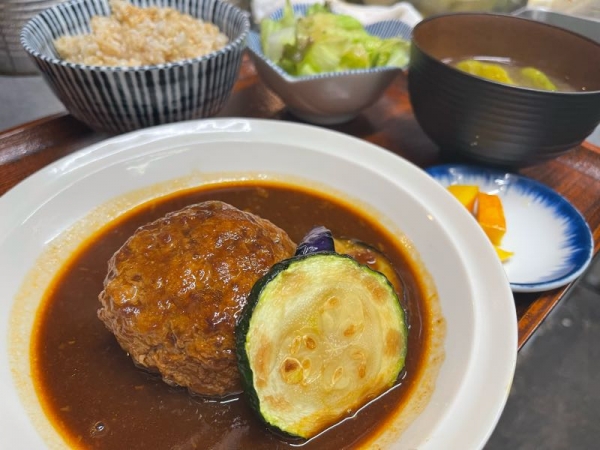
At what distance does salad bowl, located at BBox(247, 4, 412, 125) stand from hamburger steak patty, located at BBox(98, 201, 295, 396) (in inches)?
50.2

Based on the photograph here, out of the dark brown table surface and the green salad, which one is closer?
the dark brown table surface

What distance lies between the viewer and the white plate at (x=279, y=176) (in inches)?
57.2

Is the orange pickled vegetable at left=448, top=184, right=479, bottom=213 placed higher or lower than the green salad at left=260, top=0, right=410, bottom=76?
lower

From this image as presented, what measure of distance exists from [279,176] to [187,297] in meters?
1.04

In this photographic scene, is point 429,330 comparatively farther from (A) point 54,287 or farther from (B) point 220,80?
(B) point 220,80

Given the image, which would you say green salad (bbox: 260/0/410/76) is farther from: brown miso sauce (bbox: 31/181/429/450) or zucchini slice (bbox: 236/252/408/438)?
zucchini slice (bbox: 236/252/408/438)

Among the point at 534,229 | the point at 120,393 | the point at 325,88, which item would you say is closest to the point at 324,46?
the point at 325,88

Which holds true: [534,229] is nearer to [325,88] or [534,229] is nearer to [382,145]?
[382,145]

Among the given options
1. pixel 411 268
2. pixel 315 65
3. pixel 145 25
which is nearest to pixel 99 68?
pixel 145 25

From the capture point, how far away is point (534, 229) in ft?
7.80

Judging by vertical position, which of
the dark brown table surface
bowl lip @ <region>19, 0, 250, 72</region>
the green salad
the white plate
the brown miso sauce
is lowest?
the dark brown table surface

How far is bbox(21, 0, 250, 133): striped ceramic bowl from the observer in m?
2.29

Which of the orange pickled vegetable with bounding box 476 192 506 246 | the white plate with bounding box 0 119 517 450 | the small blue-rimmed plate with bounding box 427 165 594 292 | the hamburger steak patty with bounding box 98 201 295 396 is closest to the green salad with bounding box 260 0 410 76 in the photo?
the white plate with bounding box 0 119 517 450

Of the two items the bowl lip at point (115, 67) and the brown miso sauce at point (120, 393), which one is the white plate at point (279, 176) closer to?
the brown miso sauce at point (120, 393)
